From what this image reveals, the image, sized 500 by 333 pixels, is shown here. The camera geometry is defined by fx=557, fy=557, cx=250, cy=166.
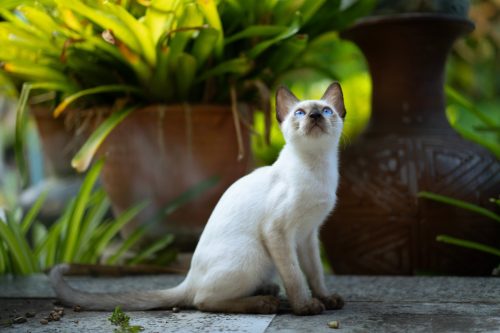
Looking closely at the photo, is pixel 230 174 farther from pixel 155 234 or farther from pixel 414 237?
pixel 414 237

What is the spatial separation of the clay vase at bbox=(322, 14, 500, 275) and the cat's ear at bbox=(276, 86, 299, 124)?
2.03 feet

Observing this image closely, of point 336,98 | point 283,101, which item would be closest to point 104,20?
point 283,101

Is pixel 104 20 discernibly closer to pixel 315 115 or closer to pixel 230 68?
pixel 230 68

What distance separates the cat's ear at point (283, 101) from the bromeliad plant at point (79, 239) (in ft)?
2.29

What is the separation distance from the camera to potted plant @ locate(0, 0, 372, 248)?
→ 183 centimetres

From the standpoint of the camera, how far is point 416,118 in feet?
6.40

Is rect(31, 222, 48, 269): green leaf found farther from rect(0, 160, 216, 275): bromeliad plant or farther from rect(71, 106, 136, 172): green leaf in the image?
rect(71, 106, 136, 172): green leaf

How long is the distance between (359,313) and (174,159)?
96cm

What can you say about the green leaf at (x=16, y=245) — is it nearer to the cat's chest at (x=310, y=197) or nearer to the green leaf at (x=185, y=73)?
the green leaf at (x=185, y=73)

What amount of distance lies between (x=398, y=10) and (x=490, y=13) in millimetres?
2661

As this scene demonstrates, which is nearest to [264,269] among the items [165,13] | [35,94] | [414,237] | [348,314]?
[348,314]

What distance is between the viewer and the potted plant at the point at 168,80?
6.01 feet

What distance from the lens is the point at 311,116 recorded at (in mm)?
1222

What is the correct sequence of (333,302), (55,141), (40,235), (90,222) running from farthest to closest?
(55,141), (40,235), (90,222), (333,302)
